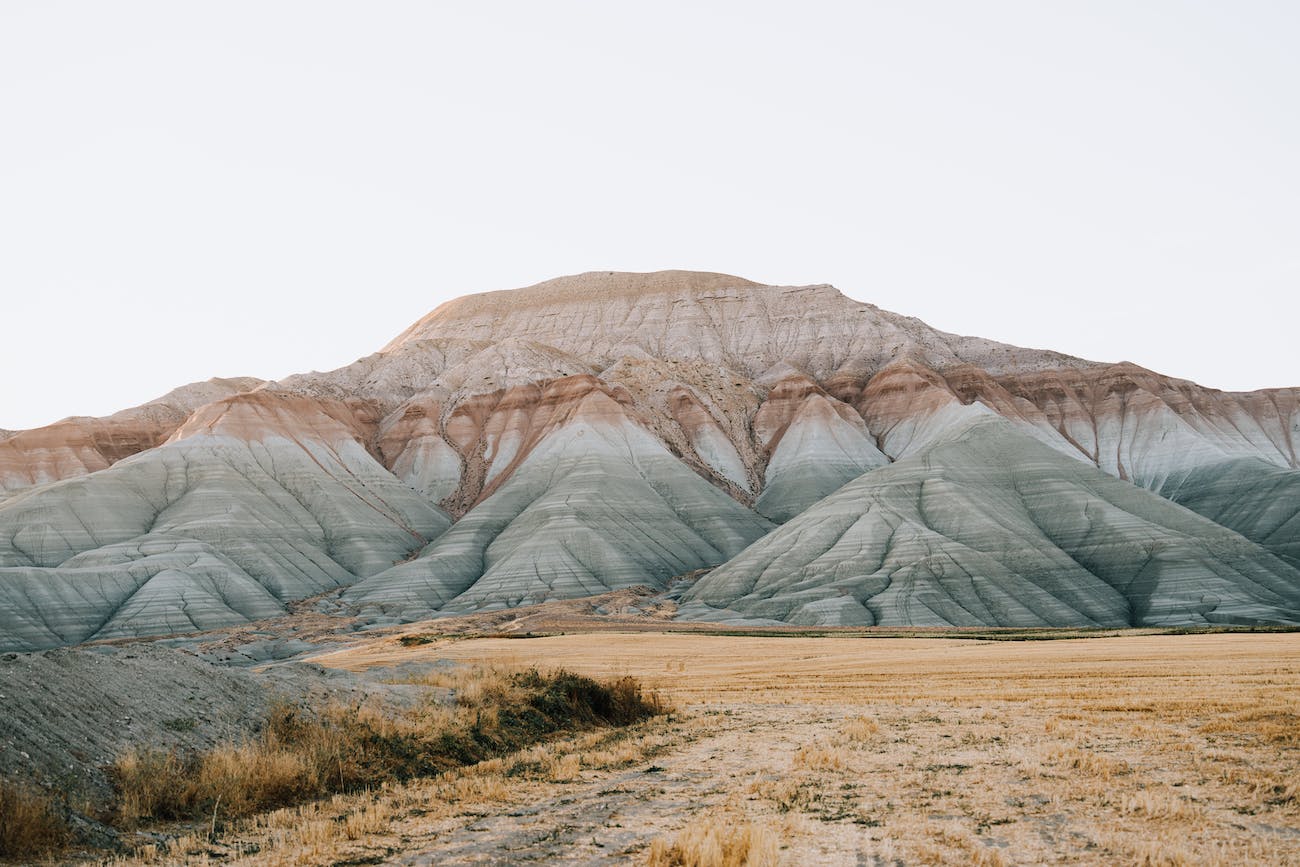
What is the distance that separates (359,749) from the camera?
15688 mm

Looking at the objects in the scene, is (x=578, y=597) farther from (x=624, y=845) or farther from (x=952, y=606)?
(x=624, y=845)

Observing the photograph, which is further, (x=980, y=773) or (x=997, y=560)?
(x=997, y=560)

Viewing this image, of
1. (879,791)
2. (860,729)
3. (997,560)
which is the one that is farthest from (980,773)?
(997,560)

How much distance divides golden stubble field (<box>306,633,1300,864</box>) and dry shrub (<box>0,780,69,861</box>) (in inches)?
180

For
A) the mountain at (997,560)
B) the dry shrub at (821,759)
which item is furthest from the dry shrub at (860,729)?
the mountain at (997,560)

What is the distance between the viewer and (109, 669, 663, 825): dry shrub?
12.9 metres

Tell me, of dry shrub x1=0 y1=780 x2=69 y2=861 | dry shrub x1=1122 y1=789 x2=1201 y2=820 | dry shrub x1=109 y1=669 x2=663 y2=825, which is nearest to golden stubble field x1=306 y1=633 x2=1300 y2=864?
dry shrub x1=1122 y1=789 x2=1201 y2=820

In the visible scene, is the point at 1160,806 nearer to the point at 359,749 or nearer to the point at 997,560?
the point at 359,749

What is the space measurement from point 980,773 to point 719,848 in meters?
5.51

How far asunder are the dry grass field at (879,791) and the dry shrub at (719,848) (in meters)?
0.03

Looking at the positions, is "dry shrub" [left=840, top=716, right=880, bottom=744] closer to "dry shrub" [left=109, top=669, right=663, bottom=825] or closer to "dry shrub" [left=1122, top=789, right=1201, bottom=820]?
"dry shrub" [left=109, top=669, right=663, bottom=825]

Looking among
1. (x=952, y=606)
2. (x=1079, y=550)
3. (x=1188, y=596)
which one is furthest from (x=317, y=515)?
(x=1188, y=596)

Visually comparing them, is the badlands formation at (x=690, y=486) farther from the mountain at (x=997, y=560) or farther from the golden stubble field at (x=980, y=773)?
the golden stubble field at (x=980, y=773)

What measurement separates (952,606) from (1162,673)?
50522 mm
